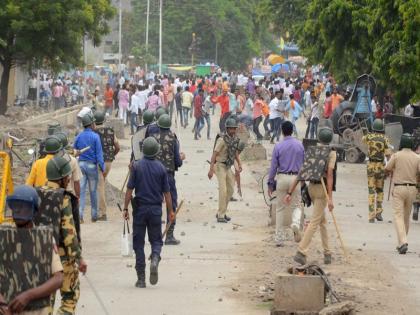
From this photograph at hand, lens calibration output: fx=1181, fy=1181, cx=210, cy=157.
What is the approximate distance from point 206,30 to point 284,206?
268 feet

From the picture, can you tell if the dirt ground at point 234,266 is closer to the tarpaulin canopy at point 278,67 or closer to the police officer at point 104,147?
the police officer at point 104,147

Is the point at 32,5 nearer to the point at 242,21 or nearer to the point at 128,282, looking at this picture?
the point at 128,282

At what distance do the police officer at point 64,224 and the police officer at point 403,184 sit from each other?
7.41m

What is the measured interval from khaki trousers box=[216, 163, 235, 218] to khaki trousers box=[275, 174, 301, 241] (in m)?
2.24

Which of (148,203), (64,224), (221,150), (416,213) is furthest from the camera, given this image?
(416,213)

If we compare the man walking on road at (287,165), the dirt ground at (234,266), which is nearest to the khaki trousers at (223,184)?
the dirt ground at (234,266)

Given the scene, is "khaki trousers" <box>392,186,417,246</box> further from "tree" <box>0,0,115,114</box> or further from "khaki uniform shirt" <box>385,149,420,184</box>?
"tree" <box>0,0,115,114</box>

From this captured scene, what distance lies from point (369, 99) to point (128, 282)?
18621mm

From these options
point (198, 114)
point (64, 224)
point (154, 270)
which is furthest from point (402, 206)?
point (198, 114)

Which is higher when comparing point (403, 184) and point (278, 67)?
point (403, 184)

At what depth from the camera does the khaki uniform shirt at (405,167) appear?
1623 cm

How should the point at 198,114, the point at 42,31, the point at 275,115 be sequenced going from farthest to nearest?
the point at 42,31 → the point at 198,114 → the point at 275,115

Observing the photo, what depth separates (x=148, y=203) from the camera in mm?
12805

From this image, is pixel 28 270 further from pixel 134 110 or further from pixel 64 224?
pixel 134 110
